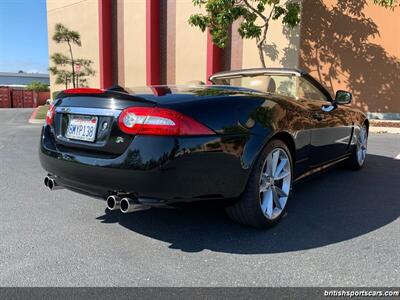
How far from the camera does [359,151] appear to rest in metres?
5.75

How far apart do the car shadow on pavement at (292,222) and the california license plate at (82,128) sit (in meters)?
0.95

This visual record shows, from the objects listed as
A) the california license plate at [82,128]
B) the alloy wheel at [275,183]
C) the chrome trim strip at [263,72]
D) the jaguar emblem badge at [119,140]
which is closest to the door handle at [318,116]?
the chrome trim strip at [263,72]

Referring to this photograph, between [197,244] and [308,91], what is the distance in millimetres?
2316

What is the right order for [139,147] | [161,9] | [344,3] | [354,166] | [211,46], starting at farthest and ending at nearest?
[161,9], [211,46], [344,3], [354,166], [139,147]

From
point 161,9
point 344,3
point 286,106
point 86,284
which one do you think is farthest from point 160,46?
point 86,284

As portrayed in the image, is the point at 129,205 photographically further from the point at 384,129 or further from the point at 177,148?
the point at 384,129

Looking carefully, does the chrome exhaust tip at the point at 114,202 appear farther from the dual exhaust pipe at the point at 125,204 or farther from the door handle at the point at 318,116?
the door handle at the point at 318,116

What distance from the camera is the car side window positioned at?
4363 mm

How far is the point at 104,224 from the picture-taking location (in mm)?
3604

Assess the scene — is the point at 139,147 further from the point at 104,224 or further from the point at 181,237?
the point at 104,224

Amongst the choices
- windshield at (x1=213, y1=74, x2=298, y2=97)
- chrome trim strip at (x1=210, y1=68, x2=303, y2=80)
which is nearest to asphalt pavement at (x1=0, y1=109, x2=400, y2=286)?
windshield at (x1=213, y1=74, x2=298, y2=97)

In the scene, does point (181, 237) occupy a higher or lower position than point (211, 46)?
→ lower

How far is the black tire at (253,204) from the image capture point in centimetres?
317

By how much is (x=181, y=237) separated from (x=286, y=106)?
150 centimetres
